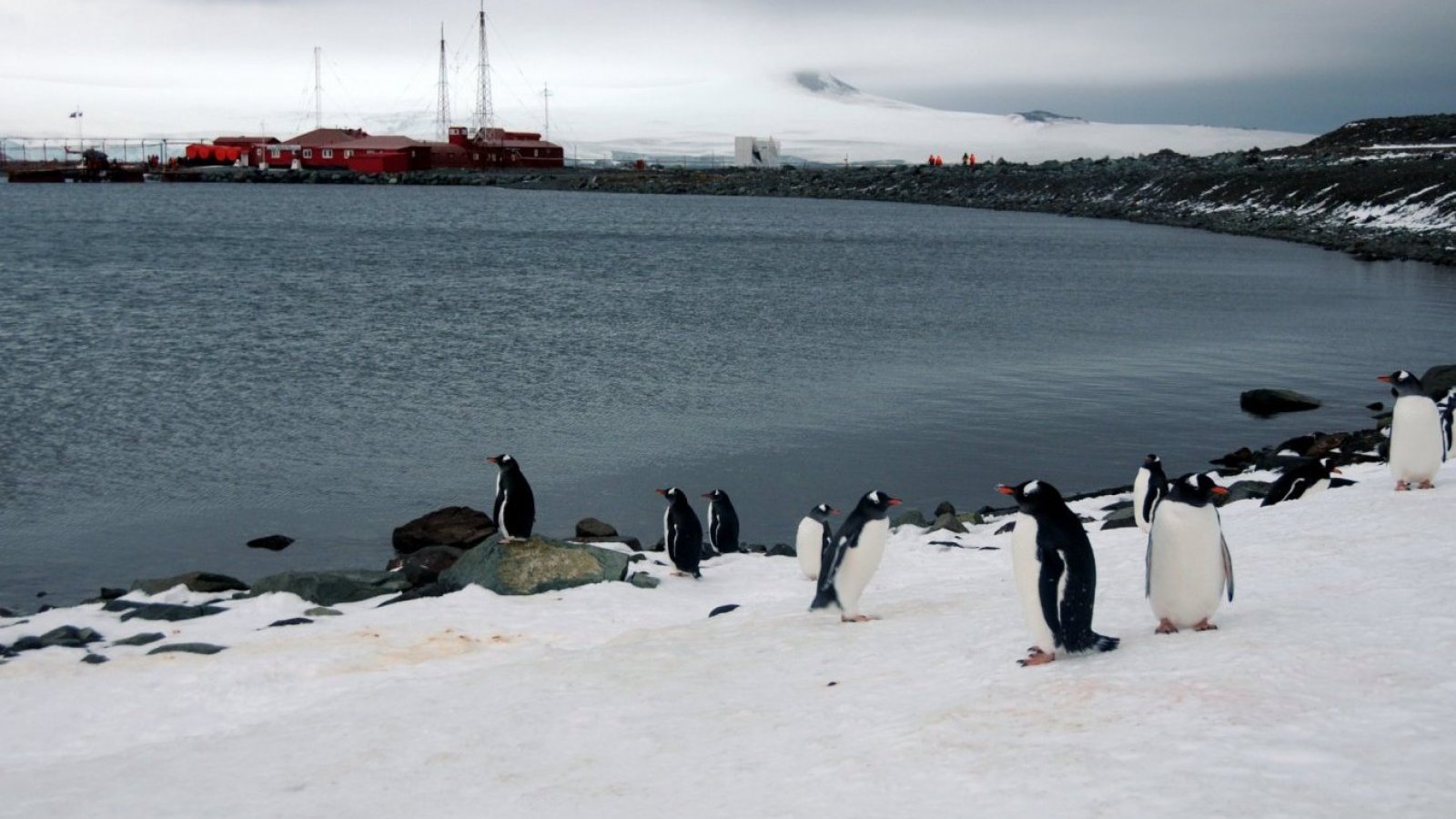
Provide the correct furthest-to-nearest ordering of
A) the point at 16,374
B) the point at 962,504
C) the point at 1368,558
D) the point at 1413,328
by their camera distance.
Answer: the point at 1413,328, the point at 16,374, the point at 962,504, the point at 1368,558

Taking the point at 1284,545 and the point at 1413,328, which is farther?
the point at 1413,328

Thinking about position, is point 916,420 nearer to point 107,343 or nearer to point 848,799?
point 848,799

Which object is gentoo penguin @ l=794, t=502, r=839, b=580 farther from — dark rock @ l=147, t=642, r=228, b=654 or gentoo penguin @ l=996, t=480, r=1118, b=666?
dark rock @ l=147, t=642, r=228, b=654

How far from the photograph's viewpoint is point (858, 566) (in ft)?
29.5

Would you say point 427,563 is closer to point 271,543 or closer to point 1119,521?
point 271,543

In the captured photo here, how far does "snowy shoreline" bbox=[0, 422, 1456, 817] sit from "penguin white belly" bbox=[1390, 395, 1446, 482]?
1.52 ft

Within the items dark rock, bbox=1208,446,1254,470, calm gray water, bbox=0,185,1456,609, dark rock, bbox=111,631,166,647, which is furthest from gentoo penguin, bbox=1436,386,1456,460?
dark rock, bbox=111,631,166,647

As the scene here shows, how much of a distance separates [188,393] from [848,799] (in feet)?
68.6

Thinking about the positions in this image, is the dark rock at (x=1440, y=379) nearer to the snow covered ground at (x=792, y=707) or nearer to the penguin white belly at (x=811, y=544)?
the snow covered ground at (x=792, y=707)

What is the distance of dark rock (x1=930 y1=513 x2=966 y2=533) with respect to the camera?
44.4 ft

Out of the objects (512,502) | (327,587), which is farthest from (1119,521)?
(327,587)

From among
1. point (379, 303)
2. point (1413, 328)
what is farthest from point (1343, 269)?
point (379, 303)

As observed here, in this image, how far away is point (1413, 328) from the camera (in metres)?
33.2

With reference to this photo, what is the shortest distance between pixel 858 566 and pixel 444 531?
6.29 meters
